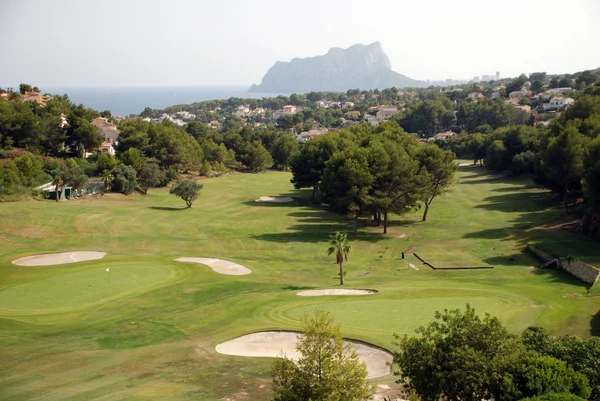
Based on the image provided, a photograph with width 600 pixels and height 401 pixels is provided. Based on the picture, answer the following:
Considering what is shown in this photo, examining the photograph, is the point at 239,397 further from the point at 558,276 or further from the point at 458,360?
the point at 558,276

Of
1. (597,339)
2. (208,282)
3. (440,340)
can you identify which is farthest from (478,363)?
(208,282)

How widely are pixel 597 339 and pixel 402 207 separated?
43154 mm

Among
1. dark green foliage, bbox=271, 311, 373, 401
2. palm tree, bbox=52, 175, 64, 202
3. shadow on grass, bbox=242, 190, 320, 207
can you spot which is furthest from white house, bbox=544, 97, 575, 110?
dark green foliage, bbox=271, 311, 373, 401

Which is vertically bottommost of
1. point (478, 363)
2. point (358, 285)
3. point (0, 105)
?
point (358, 285)

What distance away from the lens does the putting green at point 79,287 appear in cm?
3212

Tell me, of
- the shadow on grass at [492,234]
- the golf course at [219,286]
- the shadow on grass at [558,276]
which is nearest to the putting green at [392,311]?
the golf course at [219,286]

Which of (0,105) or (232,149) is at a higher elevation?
(0,105)

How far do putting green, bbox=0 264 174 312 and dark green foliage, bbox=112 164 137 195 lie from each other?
3929cm

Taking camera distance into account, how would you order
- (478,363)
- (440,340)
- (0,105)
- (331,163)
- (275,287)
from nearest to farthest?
(478,363), (440,340), (275,287), (331,163), (0,105)

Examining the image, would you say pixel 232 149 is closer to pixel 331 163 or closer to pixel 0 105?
pixel 0 105

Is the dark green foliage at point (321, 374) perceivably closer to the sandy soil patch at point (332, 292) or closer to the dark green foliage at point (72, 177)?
the sandy soil patch at point (332, 292)

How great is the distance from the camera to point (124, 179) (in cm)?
7781

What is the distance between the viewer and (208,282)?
38.4m

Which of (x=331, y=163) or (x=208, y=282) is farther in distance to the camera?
(x=331, y=163)
